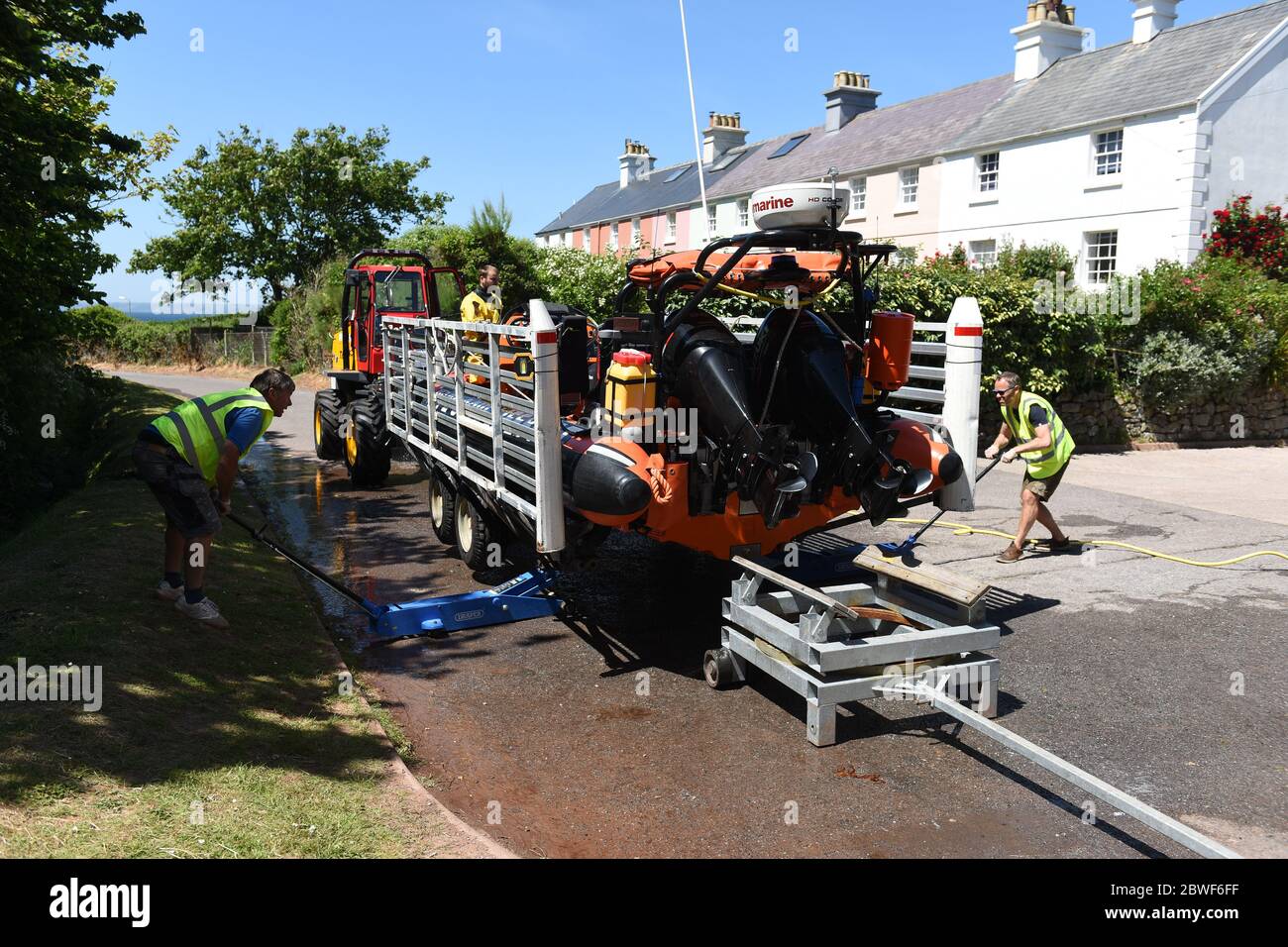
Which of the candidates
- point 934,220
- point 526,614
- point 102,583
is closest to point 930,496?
point 526,614

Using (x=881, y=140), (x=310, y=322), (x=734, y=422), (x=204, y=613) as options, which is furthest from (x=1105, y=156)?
(x=204, y=613)

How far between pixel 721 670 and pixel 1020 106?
79.4 ft

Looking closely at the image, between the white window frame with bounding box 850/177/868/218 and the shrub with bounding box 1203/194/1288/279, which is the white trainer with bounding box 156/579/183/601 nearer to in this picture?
the shrub with bounding box 1203/194/1288/279

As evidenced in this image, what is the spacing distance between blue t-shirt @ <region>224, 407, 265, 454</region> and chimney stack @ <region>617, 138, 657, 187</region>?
38598mm

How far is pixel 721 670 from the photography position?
18.1 feet

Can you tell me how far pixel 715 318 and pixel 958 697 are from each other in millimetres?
2689

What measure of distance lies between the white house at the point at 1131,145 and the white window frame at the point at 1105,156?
0.10ft

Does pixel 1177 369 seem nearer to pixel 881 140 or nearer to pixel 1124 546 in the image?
pixel 1124 546

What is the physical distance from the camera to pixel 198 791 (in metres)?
3.78

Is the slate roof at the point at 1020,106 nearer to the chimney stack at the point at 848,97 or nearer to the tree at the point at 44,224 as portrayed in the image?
the chimney stack at the point at 848,97

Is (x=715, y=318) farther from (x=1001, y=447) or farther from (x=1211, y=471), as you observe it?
(x=1211, y=471)

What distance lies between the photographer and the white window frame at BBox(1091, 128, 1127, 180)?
2164cm

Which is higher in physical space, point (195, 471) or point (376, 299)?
point (376, 299)

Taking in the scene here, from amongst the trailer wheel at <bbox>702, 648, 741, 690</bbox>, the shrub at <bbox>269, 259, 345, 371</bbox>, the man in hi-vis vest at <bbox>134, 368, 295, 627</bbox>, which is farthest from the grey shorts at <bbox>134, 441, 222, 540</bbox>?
the shrub at <bbox>269, 259, 345, 371</bbox>
